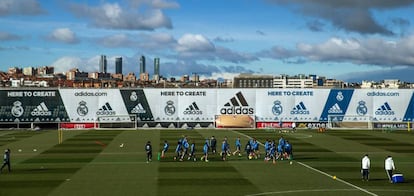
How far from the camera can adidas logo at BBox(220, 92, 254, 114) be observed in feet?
293

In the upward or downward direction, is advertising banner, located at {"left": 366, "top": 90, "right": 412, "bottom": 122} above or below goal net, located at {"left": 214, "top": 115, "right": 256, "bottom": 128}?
above

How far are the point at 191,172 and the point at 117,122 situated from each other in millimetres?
51560

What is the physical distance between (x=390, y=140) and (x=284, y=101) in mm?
25537

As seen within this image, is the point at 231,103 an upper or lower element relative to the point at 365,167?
upper

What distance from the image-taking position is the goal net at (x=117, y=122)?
87375mm

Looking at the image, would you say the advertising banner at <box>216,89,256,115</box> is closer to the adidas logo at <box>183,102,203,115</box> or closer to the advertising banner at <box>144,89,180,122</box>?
the adidas logo at <box>183,102,203,115</box>

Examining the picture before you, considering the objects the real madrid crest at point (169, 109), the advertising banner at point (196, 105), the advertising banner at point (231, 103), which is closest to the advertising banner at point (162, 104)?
the real madrid crest at point (169, 109)

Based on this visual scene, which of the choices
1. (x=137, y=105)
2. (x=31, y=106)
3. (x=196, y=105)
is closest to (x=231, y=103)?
(x=196, y=105)

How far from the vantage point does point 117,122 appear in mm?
87688

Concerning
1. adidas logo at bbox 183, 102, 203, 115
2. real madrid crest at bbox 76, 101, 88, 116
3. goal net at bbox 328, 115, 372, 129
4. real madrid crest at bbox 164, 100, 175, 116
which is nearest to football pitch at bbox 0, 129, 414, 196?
real madrid crest at bbox 76, 101, 88, 116

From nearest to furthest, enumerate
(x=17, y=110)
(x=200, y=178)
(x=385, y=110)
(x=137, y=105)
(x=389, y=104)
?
(x=200, y=178) < (x=17, y=110) < (x=137, y=105) < (x=385, y=110) < (x=389, y=104)

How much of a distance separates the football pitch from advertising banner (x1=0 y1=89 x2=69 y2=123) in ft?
89.9

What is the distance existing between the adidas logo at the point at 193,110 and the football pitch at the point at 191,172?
29169 millimetres

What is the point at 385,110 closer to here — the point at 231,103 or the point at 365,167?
the point at 231,103
